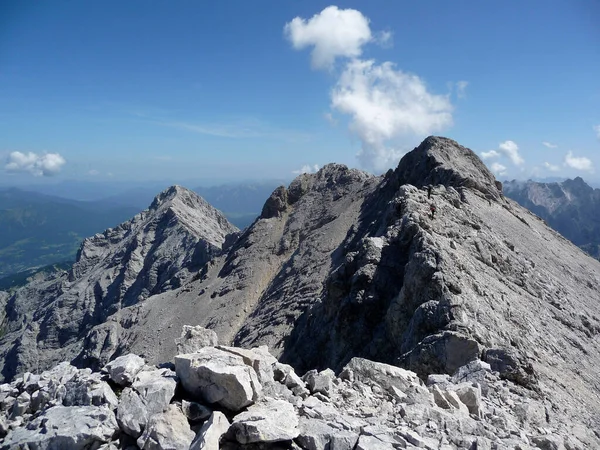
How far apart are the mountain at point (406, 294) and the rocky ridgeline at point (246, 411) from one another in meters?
1.16

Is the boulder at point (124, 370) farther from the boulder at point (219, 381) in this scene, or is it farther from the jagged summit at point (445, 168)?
the jagged summit at point (445, 168)

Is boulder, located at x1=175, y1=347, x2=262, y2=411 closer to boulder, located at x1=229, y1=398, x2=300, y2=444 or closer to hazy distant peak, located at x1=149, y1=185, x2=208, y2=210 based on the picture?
boulder, located at x1=229, y1=398, x2=300, y2=444

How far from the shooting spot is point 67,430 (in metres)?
11.3

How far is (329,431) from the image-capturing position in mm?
11602

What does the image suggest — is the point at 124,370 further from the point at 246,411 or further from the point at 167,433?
the point at 246,411

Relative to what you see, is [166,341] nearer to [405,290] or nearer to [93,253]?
[405,290]

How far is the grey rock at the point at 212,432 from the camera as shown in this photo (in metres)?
10.5

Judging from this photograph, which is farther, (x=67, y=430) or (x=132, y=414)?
(x=132, y=414)

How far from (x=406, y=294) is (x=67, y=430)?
22640 millimetres

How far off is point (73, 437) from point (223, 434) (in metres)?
3.87

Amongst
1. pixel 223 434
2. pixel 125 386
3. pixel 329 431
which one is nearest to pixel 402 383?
pixel 329 431

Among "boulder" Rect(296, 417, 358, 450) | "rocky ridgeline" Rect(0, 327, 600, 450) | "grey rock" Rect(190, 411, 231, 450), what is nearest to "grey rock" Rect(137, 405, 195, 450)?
"rocky ridgeline" Rect(0, 327, 600, 450)

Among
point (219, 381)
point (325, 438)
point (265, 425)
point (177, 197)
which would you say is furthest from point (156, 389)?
point (177, 197)

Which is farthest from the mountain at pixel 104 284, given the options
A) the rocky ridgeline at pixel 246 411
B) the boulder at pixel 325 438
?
the boulder at pixel 325 438
